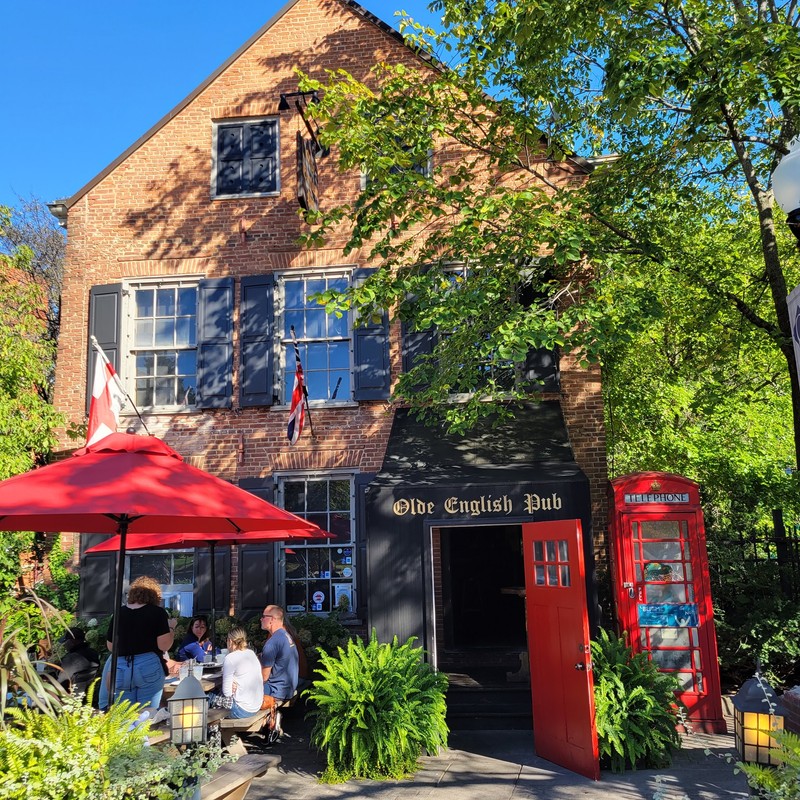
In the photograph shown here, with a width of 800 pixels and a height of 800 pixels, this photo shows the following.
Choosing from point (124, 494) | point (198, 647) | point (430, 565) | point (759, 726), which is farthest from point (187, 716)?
point (430, 565)

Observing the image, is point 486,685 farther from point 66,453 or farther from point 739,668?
point 66,453

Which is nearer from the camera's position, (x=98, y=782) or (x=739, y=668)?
(x=98, y=782)

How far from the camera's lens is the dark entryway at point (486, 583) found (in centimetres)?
1622

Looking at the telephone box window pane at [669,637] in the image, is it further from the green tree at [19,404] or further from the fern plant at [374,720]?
the green tree at [19,404]

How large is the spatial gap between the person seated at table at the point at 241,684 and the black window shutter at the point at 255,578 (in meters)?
3.77

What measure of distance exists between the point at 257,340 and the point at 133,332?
2194 mm

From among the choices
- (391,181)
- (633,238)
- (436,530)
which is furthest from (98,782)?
(436,530)

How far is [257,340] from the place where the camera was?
12.4 meters

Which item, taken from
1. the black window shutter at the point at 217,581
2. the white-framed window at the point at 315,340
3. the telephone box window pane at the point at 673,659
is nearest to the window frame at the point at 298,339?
the white-framed window at the point at 315,340

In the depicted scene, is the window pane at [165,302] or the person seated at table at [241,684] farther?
the window pane at [165,302]

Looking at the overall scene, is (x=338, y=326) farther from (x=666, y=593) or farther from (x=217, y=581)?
(x=666, y=593)

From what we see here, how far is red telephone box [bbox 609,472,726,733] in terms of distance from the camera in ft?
30.8

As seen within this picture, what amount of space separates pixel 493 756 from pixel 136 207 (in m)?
10.2

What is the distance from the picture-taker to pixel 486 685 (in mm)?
11008
